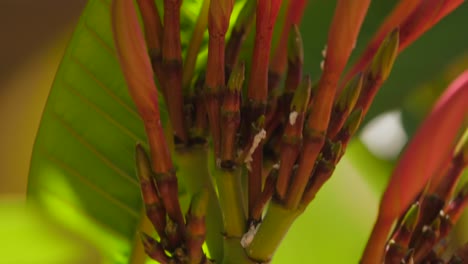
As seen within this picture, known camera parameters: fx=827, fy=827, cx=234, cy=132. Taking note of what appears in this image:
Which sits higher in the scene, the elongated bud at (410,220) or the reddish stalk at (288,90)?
the reddish stalk at (288,90)

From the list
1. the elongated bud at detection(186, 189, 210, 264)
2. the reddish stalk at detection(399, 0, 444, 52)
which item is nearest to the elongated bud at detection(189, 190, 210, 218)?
the elongated bud at detection(186, 189, 210, 264)

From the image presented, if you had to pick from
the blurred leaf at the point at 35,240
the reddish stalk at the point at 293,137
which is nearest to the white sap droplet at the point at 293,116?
the reddish stalk at the point at 293,137

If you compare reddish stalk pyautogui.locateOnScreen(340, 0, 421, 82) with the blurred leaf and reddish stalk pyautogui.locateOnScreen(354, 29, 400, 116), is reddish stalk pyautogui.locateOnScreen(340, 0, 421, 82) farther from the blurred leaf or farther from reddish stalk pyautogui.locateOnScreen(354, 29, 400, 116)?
the blurred leaf

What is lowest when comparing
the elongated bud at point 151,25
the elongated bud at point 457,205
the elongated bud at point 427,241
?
the elongated bud at point 427,241

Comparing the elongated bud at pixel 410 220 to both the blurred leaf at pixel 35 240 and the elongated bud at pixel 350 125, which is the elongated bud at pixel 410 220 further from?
the blurred leaf at pixel 35 240

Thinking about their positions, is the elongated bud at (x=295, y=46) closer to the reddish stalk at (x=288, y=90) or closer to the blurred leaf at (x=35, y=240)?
the reddish stalk at (x=288, y=90)

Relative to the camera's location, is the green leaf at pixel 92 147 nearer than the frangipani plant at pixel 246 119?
No

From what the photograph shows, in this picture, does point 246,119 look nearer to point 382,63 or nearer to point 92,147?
point 382,63

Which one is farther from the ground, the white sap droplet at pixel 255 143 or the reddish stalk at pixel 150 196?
the white sap droplet at pixel 255 143
